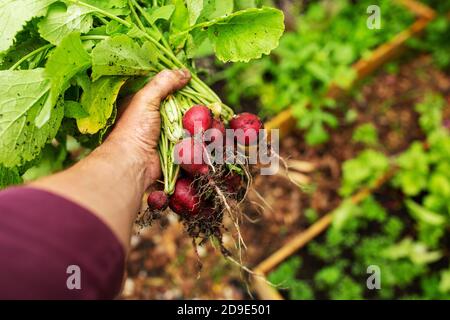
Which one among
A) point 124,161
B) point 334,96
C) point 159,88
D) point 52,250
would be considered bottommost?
point 52,250

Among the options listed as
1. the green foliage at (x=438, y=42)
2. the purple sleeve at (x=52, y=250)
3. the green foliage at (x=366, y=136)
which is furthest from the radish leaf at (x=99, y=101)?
the green foliage at (x=438, y=42)

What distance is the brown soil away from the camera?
9.87ft

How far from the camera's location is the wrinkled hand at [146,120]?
1.64 metres

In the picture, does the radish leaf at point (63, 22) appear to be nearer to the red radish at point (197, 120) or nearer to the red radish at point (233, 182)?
the red radish at point (197, 120)

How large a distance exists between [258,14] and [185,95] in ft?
1.28

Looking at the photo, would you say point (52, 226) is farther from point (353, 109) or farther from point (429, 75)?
point (429, 75)

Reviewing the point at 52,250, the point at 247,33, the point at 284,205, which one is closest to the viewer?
the point at 52,250

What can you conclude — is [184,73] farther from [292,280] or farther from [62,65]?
[292,280]

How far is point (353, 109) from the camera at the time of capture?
3.62 metres

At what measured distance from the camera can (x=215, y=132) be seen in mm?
1703

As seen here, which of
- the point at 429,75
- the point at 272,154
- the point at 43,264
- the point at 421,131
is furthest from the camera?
the point at 429,75

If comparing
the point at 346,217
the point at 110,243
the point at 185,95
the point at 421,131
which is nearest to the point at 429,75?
the point at 421,131

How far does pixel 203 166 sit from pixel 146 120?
26cm
